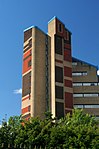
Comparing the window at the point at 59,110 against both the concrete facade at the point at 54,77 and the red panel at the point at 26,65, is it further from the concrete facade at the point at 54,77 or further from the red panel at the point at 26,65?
the red panel at the point at 26,65

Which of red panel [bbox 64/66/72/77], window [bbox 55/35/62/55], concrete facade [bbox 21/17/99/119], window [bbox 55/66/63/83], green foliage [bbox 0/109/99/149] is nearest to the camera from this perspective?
green foliage [bbox 0/109/99/149]

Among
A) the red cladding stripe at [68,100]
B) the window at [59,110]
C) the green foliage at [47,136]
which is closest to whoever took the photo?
the green foliage at [47,136]

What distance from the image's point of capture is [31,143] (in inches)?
1437

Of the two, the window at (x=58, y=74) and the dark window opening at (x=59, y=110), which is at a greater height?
the window at (x=58, y=74)

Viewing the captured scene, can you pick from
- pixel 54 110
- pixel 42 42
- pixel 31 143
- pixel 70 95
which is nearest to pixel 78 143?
pixel 31 143

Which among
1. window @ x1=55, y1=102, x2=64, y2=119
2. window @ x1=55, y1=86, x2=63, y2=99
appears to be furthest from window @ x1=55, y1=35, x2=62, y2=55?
window @ x1=55, y1=102, x2=64, y2=119

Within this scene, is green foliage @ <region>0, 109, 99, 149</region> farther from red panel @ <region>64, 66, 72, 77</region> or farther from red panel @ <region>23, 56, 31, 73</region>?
red panel @ <region>64, 66, 72, 77</region>

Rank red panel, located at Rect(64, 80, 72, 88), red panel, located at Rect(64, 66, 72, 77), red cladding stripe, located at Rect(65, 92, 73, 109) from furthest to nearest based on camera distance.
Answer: red panel, located at Rect(64, 66, 72, 77) < red panel, located at Rect(64, 80, 72, 88) < red cladding stripe, located at Rect(65, 92, 73, 109)

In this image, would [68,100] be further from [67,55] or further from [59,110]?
[67,55]

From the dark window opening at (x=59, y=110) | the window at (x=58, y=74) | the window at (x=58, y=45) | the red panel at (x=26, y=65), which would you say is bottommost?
the dark window opening at (x=59, y=110)

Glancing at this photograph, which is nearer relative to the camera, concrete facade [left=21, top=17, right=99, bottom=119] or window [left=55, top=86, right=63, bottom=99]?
concrete facade [left=21, top=17, right=99, bottom=119]

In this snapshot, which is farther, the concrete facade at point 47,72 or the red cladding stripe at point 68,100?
the red cladding stripe at point 68,100

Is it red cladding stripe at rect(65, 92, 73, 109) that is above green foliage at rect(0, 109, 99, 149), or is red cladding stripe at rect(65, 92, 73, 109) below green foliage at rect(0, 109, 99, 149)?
above

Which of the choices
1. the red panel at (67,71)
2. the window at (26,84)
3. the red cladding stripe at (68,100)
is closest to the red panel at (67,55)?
the red panel at (67,71)
